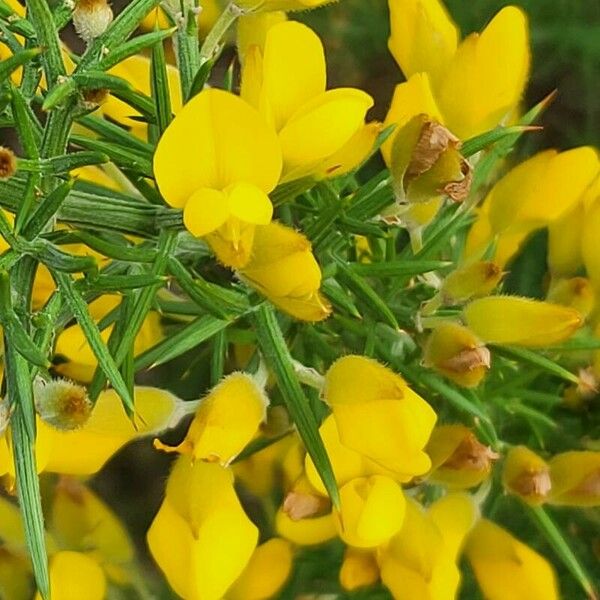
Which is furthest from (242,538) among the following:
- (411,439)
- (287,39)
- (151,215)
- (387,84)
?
(387,84)

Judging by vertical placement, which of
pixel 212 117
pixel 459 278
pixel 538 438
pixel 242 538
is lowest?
pixel 538 438

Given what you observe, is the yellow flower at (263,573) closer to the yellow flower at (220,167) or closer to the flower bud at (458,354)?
the flower bud at (458,354)

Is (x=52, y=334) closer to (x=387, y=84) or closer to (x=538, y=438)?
(x=538, y=438)

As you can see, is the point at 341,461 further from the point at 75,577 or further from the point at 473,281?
the point at 75,577

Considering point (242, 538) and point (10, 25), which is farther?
point (242, 538)

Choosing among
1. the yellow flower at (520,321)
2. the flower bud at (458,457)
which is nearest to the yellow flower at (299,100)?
the yellow flower at (520,321)

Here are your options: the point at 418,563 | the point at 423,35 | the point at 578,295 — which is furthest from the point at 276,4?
the point at 418,563
